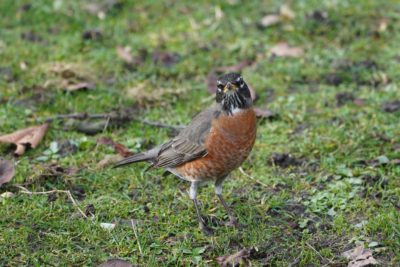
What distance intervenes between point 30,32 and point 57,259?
4.86m

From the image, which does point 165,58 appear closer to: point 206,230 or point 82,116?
point 82,116

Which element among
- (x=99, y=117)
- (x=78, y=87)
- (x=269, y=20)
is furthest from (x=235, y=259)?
(x=269, y=20)

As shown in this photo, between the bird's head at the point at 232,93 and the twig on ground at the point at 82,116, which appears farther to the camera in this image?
the twig on ground at the point at 82,116

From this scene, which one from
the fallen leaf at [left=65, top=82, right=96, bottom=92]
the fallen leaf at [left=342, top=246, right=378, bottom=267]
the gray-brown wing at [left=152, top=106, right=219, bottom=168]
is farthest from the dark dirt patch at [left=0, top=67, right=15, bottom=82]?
the fallen leaf at [left=342, top=246, right=378, bottom=267]

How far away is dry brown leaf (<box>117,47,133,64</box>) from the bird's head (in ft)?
10.2

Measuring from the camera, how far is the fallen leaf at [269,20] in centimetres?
906

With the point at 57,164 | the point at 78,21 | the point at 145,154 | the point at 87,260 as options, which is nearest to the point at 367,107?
the point at 145,154

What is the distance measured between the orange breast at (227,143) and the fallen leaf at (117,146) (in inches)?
44.2

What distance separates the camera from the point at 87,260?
15.4 ft

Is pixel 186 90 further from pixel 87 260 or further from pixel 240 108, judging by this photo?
pixel 87 260

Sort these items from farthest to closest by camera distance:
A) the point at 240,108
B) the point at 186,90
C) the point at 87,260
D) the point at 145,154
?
1. the point at 186,90
2. the point at 145,154
3. the point at 240,108
4. the point at 87,260

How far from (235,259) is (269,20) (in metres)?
5.10

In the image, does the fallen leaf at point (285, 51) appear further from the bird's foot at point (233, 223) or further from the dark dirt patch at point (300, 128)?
the bird's foot at point (233, 223)

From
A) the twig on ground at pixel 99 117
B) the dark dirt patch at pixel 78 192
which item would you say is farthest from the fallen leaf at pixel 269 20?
the dark dirt patch at pixel 78 192
